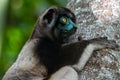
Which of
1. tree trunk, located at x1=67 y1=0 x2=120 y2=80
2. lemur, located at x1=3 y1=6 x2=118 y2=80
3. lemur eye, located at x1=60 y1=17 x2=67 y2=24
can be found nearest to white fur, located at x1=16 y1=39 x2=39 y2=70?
lemur, located at x1=3 y1=6 x2=118 y2=80

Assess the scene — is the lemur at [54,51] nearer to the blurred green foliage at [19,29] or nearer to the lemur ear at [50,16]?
the lemur ear at [50,16]

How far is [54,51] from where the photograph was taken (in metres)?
4.53

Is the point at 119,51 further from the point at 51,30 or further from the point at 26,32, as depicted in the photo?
the point at 26,32

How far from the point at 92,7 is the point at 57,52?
0.51m

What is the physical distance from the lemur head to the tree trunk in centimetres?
10

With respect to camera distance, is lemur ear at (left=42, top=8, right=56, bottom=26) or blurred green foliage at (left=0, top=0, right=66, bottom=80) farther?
blurred green foliage at (left=0, top=0, right=66, bottom=80)

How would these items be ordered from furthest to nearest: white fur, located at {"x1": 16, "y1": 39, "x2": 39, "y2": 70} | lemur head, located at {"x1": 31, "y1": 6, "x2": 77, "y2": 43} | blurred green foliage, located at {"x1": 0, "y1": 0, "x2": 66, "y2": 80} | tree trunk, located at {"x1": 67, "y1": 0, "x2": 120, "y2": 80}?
blurred green foliage, located at {"x1": 0, "y1": 0, "x2": 66, "y2": 80} < lemur head, located at {"x1": 31, "y1": 6, "x2": 77, "y2": 43} < white fur, located at {"x1": 16, "y1": 39, "x2": 39, "y2": 70} < tree trunk, located at {"x1": 67, "y1": 0, "x2": 120, "y2": 80}

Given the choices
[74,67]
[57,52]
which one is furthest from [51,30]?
[74,67]

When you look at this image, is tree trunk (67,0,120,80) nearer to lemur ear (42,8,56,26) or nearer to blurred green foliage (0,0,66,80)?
lemur ear (42,8,56,26)

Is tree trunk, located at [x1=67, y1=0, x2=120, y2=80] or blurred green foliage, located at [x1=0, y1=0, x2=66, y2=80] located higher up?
tree trunk, located at [x1=67, y1=0, x2=120, y2=80]

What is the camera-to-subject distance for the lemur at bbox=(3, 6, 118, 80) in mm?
4270

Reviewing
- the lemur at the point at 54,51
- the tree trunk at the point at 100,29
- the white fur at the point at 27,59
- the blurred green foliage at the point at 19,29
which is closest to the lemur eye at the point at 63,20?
the lemur at the point at 54,51

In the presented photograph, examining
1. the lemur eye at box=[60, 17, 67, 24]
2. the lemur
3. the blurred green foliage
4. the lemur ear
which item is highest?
the lemur ear

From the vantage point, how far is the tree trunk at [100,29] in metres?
3.96
